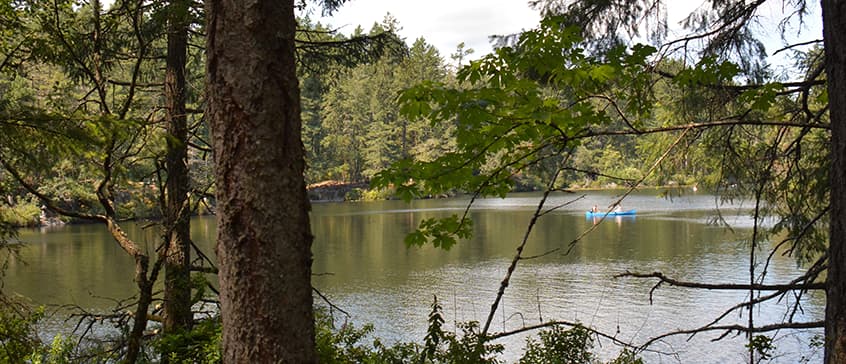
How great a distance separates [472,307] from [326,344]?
23.8 ft

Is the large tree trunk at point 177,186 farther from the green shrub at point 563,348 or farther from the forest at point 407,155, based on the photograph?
the green shrub at point 563,348

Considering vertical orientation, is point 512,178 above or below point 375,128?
below

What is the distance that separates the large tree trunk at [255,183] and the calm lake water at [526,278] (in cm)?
355

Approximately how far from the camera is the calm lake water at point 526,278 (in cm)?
951

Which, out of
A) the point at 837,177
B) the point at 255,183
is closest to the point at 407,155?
the point at 255,183

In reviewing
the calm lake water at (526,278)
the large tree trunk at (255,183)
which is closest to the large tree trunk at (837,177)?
the large tree trunk at (255,183)

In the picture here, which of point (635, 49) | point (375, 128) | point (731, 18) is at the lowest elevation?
point (635, 49)

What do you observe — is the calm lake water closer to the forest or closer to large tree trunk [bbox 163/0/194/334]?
large tree trunk [bbox 163/0/194/334]

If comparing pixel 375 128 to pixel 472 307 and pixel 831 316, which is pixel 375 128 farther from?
pixel 831 316

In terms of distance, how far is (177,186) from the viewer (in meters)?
4.61

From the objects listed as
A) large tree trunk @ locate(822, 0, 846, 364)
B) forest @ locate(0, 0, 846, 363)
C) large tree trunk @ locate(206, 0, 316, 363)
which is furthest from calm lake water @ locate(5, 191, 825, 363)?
large tree trunk @ locate(206, 0, 316, 363)

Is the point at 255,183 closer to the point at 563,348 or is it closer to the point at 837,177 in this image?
the point at 837,177

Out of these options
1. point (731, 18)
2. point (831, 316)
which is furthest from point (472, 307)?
point (831, 316)

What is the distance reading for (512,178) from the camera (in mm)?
2645
